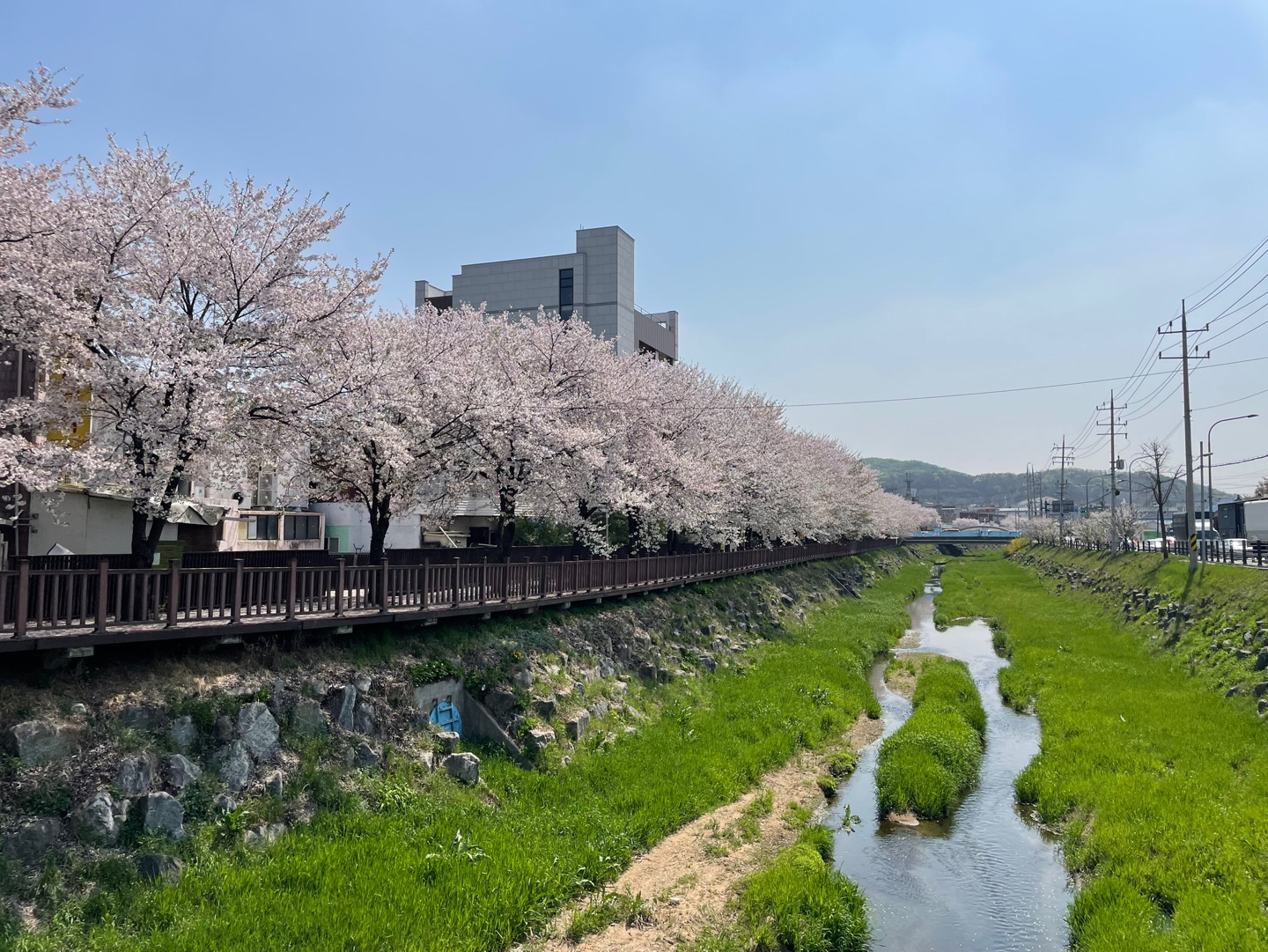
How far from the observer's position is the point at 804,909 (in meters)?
13.2

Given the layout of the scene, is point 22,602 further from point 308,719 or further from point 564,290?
point 564,290

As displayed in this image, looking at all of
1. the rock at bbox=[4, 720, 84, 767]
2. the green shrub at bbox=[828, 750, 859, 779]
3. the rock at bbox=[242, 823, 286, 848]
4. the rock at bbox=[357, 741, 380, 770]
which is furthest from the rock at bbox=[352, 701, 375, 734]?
the green shrub at bbox=[828, 750, 859, 779]

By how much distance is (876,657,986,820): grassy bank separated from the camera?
1855 centimetres

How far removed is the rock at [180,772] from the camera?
40.0 ft

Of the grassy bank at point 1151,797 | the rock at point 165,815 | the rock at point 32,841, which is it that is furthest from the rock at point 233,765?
the grassy bank at point 1151,797

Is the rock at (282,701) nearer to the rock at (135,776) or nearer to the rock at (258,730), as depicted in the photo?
the rock at (258,730)

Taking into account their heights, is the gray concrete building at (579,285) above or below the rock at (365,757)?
above

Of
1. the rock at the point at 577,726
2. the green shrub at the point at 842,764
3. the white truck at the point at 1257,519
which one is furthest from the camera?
the white truck at the point at 1257,519

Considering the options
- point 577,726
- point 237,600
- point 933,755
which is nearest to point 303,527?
point 577,726

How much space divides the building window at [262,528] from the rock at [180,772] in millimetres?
32294

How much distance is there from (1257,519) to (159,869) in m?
75.5

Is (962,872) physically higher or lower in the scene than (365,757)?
lower

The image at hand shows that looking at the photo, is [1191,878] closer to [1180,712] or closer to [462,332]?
[1180,712]

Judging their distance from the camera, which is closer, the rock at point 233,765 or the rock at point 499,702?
the rock at point 233,765
